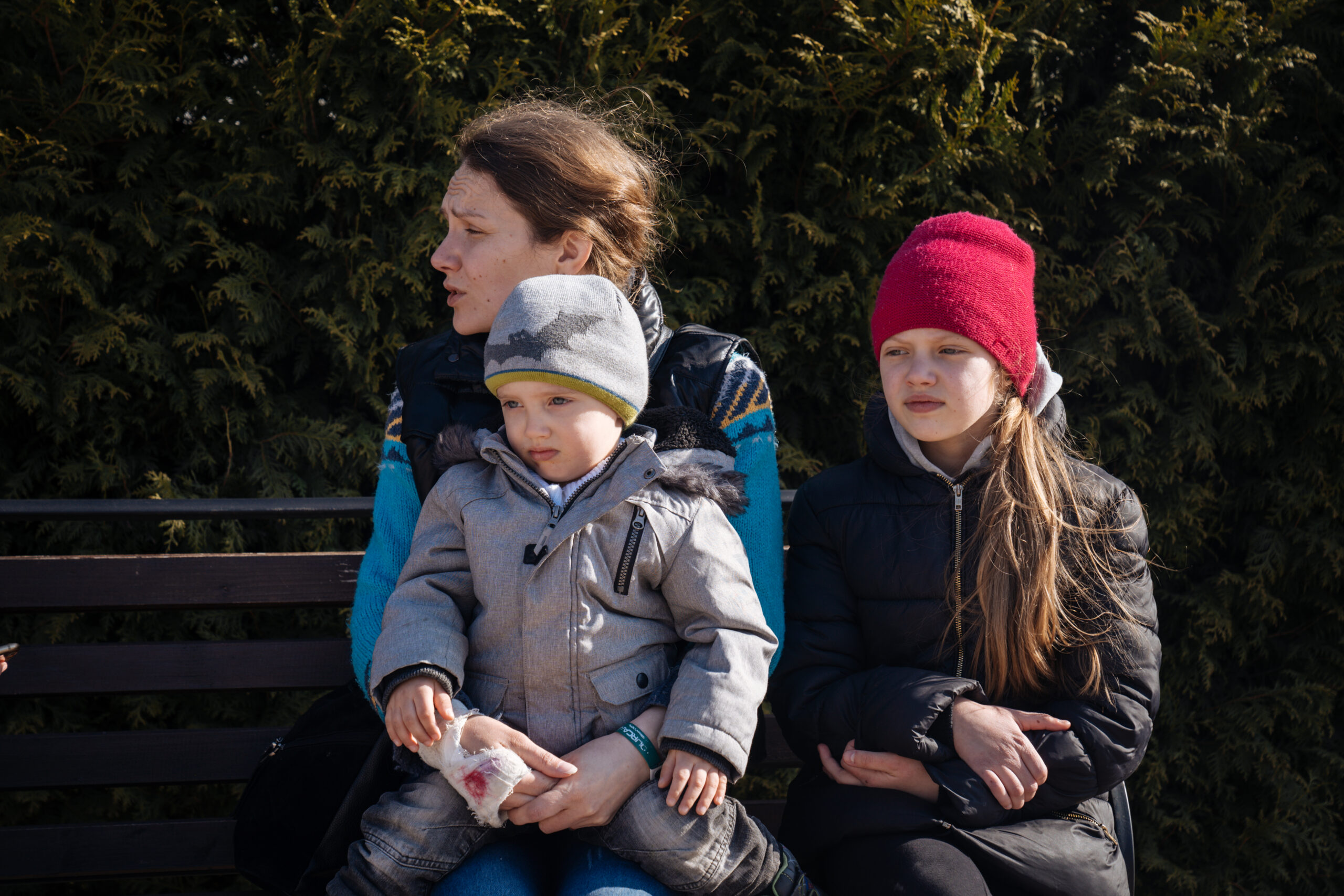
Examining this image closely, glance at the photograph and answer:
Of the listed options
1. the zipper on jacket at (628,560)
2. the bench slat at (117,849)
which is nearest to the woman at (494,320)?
the zipper on jacket at (628,560)

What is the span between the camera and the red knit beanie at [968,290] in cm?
198

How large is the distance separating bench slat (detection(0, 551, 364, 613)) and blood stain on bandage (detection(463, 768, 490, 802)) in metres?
1.08

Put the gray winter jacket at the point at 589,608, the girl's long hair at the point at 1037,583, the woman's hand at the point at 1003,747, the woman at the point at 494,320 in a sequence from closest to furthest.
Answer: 1. the gray winter jacket at the point at 589,608
2. the woman's hand at the point at 1003,747
3. the girl's long hair at the point at 1037,583
4. the woman at the point at 494,320

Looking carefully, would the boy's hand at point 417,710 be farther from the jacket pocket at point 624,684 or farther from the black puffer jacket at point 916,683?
the black puffer jacket at point 916,683

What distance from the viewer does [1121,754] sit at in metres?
1.86

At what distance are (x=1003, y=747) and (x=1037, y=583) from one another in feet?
1.09

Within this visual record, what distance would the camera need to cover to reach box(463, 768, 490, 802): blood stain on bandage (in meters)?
1.58

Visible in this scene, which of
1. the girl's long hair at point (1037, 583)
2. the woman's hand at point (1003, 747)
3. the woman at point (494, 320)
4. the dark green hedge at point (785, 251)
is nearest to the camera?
the woman's hand at point (1003, 747)

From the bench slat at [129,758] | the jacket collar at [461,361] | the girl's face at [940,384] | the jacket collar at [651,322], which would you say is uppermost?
the girl's face at [940,384]

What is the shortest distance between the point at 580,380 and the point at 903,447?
0.76 metres

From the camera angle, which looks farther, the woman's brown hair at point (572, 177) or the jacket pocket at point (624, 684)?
the woman's brown hair at point (572, 177)

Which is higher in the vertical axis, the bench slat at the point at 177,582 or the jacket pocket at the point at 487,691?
the jacket pocket at the point at 487,691

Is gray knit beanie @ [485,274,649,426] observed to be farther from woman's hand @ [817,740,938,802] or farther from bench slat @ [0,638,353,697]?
bench slat @ [0,638,353,697]

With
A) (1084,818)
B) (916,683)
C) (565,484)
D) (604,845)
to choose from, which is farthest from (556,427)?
(1084,818)
